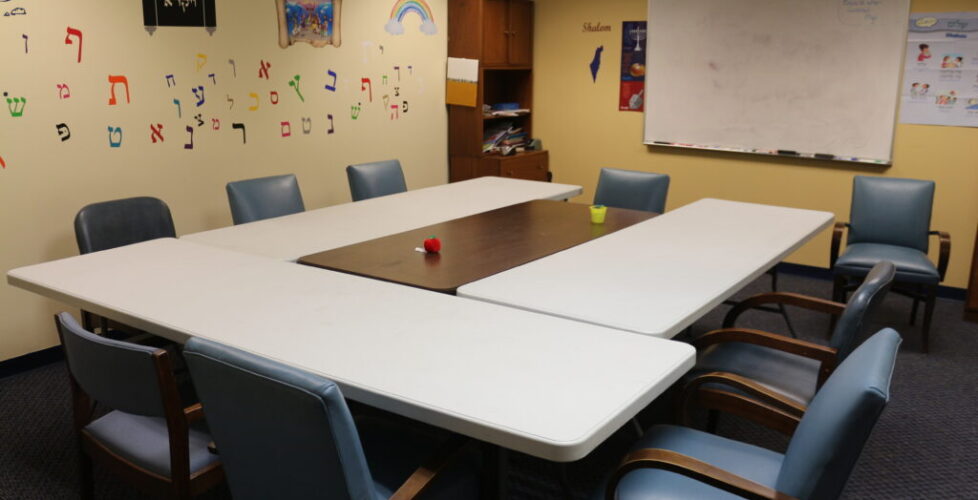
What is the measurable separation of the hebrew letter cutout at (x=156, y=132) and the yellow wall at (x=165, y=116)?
0.02 metres

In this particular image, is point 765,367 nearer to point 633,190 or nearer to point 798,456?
point 798,456

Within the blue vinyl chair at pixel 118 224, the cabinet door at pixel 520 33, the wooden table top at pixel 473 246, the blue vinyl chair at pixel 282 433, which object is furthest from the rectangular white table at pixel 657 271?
the cabinet door at pixel 520 33

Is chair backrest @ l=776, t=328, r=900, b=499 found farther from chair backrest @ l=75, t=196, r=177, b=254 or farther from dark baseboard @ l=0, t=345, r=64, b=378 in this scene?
dark baseboard @ l=0, t=345, r=64, b=378

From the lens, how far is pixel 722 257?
286 cm

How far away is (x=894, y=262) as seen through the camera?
3.88 metres

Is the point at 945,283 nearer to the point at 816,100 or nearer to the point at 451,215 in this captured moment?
the point at 816,100

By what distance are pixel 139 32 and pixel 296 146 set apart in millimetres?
1164

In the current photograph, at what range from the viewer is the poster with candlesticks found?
5609 millimetres

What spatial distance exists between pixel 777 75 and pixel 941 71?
3.19ft

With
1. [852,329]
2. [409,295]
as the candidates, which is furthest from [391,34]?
[852,329]

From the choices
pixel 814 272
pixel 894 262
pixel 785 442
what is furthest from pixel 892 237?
pixel 785 442

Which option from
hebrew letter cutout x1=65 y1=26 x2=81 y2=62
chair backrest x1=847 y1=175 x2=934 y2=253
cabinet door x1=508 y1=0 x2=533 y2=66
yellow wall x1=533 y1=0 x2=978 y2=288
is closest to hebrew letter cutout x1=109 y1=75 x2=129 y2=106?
hebrew letter cutout x1=65 y1=26 x2=81 y2=62

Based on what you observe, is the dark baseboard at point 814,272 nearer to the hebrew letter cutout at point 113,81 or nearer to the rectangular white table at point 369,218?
the rectangular white table at point 369,218

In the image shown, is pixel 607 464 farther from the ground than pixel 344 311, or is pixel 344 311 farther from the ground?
pixel 344 311
